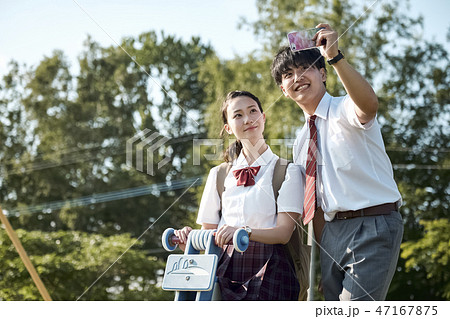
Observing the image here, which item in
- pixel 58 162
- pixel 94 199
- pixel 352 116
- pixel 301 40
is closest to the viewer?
pixel 352 116

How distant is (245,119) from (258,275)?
60cm

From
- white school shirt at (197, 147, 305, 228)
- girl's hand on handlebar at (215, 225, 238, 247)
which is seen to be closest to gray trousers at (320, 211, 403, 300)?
white school shirt at (197, 147, 305, 228)

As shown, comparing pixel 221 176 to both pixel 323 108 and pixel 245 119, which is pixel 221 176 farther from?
pixel 323 108

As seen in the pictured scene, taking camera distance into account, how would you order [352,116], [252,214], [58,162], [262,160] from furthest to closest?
[58,162] < [262,160] < [252,214] < [352,116]

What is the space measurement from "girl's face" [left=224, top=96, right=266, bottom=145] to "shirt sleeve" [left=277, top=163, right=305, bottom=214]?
8.0 inches

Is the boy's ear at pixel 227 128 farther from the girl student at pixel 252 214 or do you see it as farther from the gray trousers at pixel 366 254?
the gray trousers at pixel 366 254

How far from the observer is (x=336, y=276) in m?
1.85

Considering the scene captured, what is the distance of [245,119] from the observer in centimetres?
213

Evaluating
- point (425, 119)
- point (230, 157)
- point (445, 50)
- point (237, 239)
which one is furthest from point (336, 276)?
point (445, 50)

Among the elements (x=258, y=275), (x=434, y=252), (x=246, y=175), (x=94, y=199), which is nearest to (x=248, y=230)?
(x=258, y=275)

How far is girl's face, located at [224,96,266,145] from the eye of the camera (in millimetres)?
2129

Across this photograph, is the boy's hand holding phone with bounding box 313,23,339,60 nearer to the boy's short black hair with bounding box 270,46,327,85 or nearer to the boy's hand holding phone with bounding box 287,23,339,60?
the boy's hand holding phone with bounding box 287,23,339,60

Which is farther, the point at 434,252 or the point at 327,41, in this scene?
the point at 434,252
